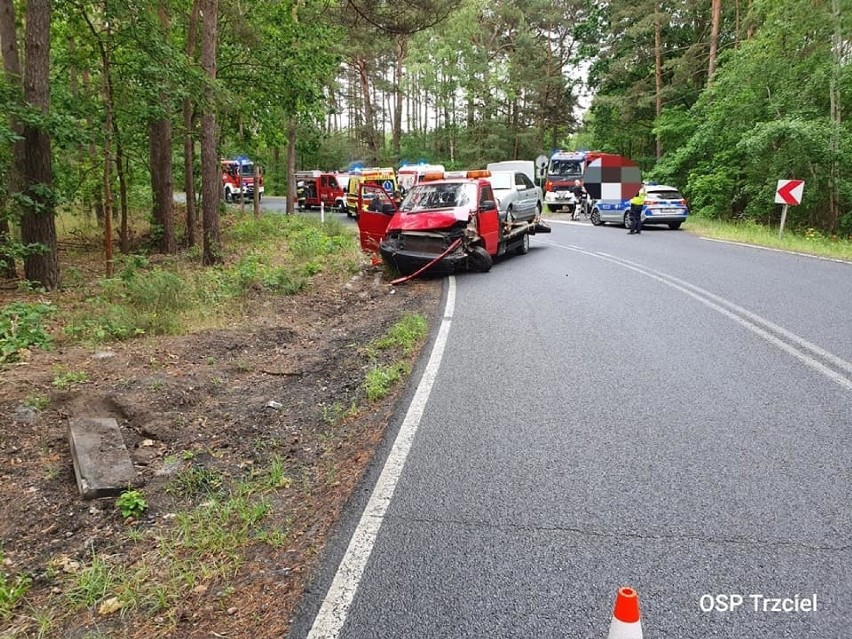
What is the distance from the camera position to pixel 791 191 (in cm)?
1664

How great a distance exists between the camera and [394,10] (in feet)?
60.8

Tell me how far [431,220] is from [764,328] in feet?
21.7

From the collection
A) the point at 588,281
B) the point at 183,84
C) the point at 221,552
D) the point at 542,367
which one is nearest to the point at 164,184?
the point at 183,84

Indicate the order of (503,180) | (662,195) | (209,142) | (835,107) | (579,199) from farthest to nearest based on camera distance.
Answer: (579,199) → (662,195) → (835,107) → (503,180) → (209,142)

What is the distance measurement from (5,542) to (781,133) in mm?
22095

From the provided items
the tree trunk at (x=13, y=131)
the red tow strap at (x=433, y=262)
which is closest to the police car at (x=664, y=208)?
the red tow strap at (x=433, y=262)

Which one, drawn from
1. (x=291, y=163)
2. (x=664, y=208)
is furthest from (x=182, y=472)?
(x=291, y=163)

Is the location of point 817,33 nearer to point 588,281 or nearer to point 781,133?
point 781,133

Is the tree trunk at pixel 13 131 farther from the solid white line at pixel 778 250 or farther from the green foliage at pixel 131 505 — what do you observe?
the solid white line at pixel 778 250

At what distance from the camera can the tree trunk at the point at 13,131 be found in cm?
921

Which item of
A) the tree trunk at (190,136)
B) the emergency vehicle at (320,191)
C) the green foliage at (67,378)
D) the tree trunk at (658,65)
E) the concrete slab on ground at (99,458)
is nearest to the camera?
the concrete slab on ground at (99,458)

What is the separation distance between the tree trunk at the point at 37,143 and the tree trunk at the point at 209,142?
3107 millimetres

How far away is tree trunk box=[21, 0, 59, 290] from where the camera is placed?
9.09m

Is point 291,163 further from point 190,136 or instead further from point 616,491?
point 616,491
